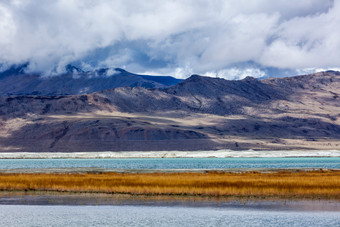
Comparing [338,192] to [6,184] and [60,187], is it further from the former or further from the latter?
[6,184]

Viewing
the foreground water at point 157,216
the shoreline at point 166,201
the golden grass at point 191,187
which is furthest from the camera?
the golden grass at point 191,187

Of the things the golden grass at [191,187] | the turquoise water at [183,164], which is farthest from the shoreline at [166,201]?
the turquoise water at [183,164]

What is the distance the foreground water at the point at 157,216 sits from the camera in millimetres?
34281

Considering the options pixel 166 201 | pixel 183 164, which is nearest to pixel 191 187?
pixel 166 201

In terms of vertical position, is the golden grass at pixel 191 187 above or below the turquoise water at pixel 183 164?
below

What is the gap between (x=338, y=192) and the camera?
47156mm

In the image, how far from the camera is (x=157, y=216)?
3694cm

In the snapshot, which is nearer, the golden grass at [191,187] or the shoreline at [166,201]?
the shoreline at [166,201]

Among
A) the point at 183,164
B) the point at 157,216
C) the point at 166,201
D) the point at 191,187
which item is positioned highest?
the point at 183,164

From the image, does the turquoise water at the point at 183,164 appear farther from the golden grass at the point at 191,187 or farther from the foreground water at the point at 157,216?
the foreground water at the point at 157,216

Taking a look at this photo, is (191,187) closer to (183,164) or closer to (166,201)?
(166,201)

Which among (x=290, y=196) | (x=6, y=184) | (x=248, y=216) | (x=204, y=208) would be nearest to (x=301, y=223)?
(x=248, y=216)

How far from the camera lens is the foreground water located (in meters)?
34.3

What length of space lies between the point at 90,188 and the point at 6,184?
9602 mm
